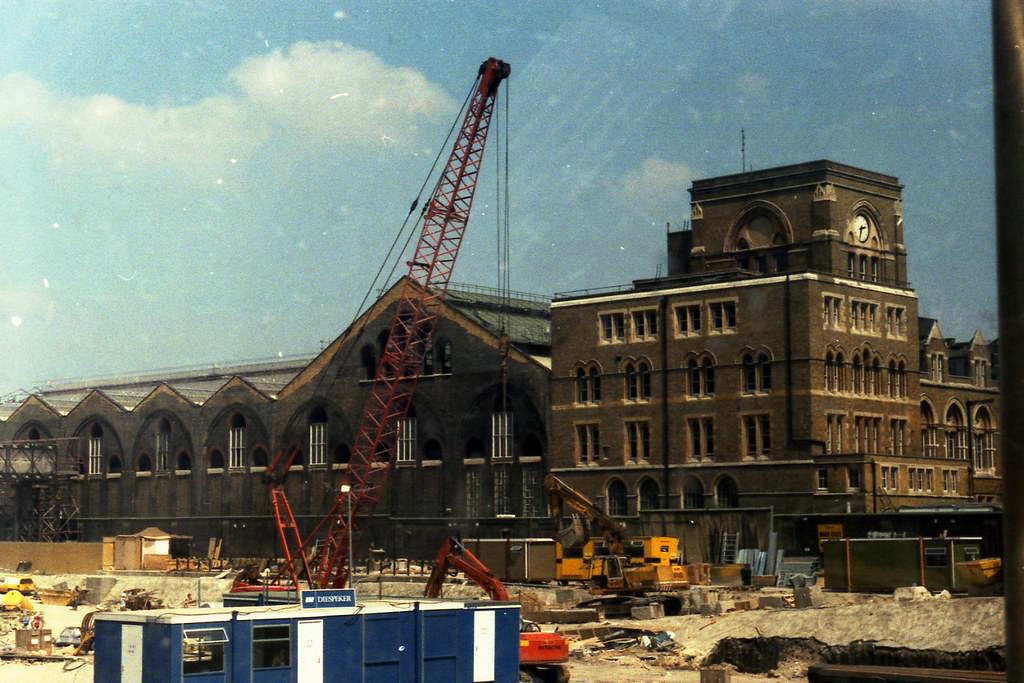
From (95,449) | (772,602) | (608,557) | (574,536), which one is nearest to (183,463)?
(95,449)

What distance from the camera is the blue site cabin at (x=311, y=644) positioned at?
27.9 metres

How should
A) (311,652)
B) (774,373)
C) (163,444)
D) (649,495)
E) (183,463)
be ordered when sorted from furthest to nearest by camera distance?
(163,444), (183,463), (649,495), (774,373), (311,652)

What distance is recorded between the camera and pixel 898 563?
55938 mm

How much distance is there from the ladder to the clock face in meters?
21.7

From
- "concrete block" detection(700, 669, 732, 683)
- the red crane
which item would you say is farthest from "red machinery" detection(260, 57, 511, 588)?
"concrete block" detection(700, 669, 732, 683)

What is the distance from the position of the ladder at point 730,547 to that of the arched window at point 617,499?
880 cm

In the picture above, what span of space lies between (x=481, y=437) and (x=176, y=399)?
28644 millimetres

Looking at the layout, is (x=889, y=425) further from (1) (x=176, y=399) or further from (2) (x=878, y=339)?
(1) (x=176, y=399)

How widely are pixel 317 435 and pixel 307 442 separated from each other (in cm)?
92

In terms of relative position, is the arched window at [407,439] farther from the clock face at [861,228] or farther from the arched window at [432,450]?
the clock face at [861,228]

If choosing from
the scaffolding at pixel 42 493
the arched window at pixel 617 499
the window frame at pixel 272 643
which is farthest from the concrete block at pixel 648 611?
the scaffolding at pixel 42 493

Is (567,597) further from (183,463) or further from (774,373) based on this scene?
(183,463)

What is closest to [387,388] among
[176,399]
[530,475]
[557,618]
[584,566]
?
[530,475]

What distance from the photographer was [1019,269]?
23.2 feet
